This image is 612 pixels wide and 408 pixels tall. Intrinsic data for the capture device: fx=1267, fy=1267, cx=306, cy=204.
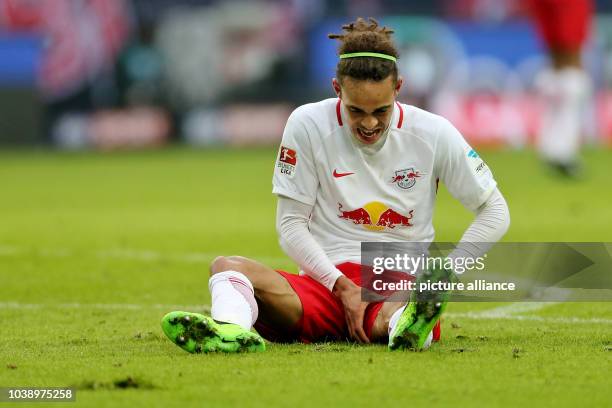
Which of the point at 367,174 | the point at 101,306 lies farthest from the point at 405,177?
the point at 101,306

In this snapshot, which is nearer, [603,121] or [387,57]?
[387,57]

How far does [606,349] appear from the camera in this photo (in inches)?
199

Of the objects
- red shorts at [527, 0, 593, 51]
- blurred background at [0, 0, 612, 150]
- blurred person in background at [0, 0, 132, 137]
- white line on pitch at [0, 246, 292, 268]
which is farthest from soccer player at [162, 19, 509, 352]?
blurred person in background at [0, 0, 132, 137]

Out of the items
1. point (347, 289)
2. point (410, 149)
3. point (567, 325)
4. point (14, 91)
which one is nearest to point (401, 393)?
point (347, 289)

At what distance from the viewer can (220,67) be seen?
70.7 ft

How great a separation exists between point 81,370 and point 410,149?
5.65ft

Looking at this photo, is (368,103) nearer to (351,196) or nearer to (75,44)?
(351,196)

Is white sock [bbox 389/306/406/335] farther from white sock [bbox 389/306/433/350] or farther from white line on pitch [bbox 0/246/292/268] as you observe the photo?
white line on pitch [bbox 0/246/292/268]

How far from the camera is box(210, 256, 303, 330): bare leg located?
5301 millimetres

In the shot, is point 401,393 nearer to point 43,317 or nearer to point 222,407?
point 222,407

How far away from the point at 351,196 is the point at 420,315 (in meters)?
0.78

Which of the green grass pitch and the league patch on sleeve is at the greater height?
the league patch on sleeve

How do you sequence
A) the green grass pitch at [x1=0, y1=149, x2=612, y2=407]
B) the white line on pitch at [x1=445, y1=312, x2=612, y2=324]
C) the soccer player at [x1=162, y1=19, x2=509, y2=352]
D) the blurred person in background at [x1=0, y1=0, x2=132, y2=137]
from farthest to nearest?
the blurred person in background at [x1=0, y1=0, x2=132, y2=137], the white line on pitch at [x1=445, y1=312, x2=612, y2=324], the soccer player at [x1=162, y1=19, x2=509, y2=352], the green grass pitch at [x1=0, y1=149, x2=612, y2=407]

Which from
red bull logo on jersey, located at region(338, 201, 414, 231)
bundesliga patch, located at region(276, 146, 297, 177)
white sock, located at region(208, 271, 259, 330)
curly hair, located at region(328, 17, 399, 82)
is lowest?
white sock, located at region(208, 271, 259, 330)
